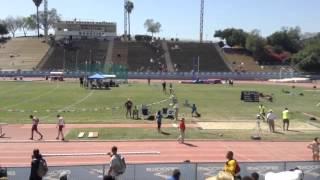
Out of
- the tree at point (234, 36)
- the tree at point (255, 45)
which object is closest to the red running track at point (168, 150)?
the tree at point (255, 45)

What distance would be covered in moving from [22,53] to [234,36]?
55.7m

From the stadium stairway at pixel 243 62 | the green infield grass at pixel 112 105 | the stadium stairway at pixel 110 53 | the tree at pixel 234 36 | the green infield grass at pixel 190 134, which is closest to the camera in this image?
the green infield grass at pixel 190 134

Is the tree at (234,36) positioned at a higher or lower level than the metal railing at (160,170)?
higher

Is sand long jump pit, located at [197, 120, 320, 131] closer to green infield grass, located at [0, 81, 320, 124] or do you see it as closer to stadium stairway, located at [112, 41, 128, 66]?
green infield grass, located at [0, 81, 320, 124]

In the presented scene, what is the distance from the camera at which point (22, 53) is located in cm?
13775

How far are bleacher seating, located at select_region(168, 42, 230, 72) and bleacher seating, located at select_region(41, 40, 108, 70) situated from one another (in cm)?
1674

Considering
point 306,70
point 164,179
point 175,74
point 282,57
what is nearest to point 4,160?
point 164,179

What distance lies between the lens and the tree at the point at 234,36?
154000mm

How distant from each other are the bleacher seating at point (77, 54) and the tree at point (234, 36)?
34470 millimetres

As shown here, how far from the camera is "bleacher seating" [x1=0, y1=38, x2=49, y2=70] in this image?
412 feet

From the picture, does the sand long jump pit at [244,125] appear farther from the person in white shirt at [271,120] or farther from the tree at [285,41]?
the tree at [285,41]

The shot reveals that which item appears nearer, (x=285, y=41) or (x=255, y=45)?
(x=255, y=45)

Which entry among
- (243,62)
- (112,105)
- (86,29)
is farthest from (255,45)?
(112,105)

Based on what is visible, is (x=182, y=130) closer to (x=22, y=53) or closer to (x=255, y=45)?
(x=22, y=53)
